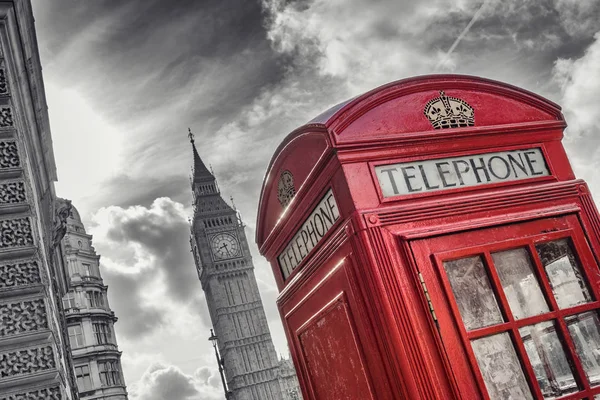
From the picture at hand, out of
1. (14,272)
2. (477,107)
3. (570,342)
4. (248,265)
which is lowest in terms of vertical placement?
(570,342)

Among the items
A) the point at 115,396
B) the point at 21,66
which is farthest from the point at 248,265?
the point at 21,66

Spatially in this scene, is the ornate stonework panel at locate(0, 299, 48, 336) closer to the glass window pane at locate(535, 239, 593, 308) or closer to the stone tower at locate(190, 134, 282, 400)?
the glass window pane at locate(535, 239, 593, 308)

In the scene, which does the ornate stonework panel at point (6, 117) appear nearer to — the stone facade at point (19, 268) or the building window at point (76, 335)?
the stone facade at point (19, 268)

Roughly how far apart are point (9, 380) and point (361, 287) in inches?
126

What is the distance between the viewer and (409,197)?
Result: 8.11 ft

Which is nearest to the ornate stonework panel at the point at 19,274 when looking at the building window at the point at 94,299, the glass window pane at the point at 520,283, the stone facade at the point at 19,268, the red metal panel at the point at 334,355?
the stone facade at the point at 19,268

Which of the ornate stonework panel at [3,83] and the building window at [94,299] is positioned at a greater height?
the building window at [94,299]

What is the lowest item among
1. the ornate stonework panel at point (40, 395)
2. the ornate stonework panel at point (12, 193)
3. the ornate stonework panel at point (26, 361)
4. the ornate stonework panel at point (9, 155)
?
the ornate stonework panel at point (40, 395)

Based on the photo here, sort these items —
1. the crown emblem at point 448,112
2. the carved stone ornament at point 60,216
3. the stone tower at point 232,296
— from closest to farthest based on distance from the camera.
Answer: the crown emblem at point 448,112
the carved stone ornament at point 60,216
the stone tower at point 232,296

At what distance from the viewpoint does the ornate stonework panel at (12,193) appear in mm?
4781

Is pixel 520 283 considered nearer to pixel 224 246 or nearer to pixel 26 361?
pixel 26 361

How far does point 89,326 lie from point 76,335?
920 mm

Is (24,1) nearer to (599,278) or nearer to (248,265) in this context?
(599,278)

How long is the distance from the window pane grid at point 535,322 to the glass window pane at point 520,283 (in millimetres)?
20
